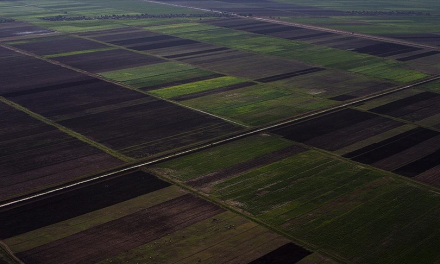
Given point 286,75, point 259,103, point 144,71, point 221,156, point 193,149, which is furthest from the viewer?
point 144,71

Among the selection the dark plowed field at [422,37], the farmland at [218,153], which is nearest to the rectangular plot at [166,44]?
the farmland at [218,153]

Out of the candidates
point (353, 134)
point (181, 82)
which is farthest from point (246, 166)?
point (181, 82)

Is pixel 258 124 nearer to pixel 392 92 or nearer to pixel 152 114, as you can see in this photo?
pixel 152 114

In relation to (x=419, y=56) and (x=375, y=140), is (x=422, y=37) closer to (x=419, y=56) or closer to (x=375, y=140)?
(x=419, y=56)

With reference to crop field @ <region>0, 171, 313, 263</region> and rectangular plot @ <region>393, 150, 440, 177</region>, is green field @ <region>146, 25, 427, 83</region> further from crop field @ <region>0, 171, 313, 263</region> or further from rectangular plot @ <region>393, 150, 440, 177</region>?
crop field @ <region>0, 171, 313, 263</region>

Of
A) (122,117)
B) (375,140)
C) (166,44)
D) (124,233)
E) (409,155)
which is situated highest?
(166,44)

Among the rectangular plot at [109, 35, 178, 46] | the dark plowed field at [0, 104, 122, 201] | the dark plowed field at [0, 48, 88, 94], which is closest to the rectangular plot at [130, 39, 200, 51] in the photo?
the rectangular plot at [109, 35, 178, 46]
